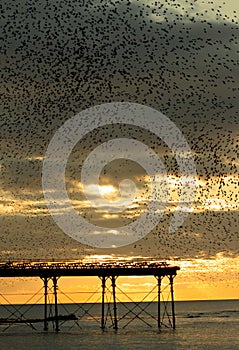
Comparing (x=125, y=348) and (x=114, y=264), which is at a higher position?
(x=114, y=264)

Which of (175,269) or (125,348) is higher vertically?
(175,269)

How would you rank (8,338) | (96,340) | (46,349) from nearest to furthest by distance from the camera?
1. (46,349)
2. (96,340)
3. (8,338)

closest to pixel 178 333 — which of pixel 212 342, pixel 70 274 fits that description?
pixel 212 342

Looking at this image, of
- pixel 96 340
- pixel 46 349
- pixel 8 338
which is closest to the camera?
pixel 46 349

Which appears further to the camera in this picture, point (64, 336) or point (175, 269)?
point (64, 336)

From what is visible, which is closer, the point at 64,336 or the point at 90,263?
the point at 90,263

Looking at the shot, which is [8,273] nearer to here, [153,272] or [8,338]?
[153,272]

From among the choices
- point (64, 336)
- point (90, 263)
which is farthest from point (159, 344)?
point (64, 336)

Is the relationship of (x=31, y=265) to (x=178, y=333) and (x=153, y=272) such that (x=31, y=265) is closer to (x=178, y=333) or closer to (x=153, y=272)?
(x=153, y=272)
